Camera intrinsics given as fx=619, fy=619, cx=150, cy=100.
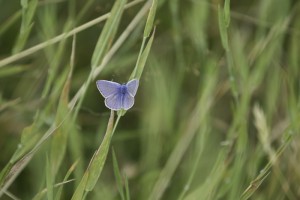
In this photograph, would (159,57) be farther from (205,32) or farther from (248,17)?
(248,17)

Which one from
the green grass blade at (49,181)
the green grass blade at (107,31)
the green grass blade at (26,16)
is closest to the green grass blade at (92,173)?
the green grass blade at (49,181)

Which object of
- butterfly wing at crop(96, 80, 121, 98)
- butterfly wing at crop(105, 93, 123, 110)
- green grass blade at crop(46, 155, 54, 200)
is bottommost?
butterfly wing at crop(105, 93, 123, 110)

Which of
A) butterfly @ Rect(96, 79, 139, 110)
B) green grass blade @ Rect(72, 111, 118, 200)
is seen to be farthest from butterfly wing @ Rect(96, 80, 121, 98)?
green grass blade @ Rect(72, 111, 118, 200)

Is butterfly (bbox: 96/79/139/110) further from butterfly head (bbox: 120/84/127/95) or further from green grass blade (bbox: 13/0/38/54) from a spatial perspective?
green grass blade (bbox: 13/0/38/54)

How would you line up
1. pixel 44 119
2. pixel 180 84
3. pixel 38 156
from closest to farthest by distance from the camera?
pixel 44 119
pixel 38 156
pixel 180 84

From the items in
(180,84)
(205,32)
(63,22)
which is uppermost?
(63,22)

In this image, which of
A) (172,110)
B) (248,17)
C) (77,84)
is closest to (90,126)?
(77,84)

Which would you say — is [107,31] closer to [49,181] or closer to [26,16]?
[26,16]
